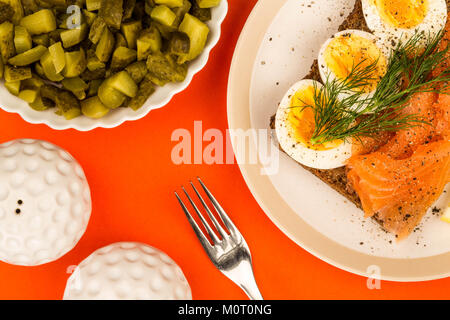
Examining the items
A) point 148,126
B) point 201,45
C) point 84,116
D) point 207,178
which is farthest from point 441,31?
point 84,116

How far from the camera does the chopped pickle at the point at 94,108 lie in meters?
1.59

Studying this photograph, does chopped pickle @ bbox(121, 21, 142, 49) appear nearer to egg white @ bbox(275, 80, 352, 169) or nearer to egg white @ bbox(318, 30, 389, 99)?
egg white @ bbox(275, 80, 352, 169)

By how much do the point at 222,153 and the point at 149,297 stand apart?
69cm

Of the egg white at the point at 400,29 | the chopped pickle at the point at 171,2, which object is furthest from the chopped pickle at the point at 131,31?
the egg white at the point at 400,29

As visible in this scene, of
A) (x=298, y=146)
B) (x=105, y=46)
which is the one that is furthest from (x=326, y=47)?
(x=105, y=46)

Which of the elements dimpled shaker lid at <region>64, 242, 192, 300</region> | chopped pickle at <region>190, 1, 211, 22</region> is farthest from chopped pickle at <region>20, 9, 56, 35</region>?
dimpled shaker lid at <region>64, 242, 192, 300</region>

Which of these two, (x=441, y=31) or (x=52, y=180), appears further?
(x=441, y=31)

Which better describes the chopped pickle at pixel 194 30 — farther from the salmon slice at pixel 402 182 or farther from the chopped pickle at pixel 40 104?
the salmon slice at pixel 402 182

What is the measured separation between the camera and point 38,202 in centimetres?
161

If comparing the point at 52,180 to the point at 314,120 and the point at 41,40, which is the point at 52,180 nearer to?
the point at 41,40

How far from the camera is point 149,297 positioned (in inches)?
65.8

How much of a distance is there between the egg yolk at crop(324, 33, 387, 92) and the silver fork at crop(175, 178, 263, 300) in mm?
734

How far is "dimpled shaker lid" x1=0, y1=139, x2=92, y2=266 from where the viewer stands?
5.22 ft

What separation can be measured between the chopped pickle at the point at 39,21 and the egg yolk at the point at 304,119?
3.05 feet
